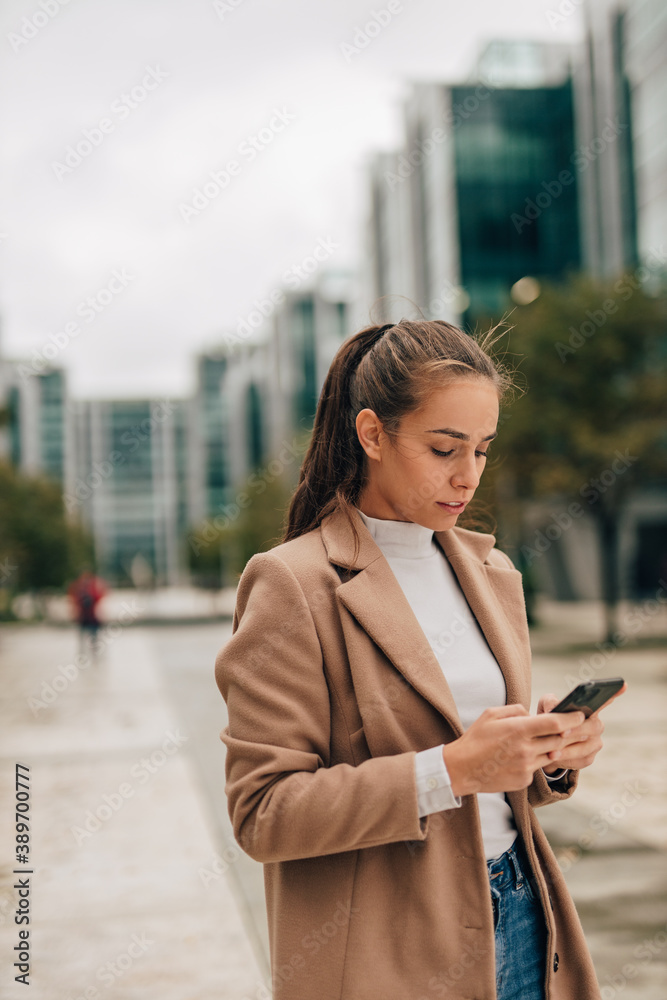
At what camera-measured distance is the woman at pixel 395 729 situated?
4.53ft

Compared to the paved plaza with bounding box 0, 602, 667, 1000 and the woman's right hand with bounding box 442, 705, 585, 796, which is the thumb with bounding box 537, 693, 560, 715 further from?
the paved plaza with bounding box 0, 602, 667, 1000

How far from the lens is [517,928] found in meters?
1.64

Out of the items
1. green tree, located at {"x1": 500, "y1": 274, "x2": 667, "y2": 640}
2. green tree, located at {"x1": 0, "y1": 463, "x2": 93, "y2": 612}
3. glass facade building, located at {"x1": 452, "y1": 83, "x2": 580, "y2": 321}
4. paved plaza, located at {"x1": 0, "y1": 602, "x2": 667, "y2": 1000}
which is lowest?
paved plaza, located at {"x1": 0, "y1": 602, "x2": 667, "y2": 1000}

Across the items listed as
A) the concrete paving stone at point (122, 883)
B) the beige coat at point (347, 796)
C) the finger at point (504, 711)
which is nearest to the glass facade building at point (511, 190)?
the concrete paving stone at point (122, 883)

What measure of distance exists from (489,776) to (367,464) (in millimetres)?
615

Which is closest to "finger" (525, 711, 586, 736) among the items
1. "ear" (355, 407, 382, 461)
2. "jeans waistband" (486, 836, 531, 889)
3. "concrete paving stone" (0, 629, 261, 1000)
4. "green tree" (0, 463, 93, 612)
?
"jeans waistband" (486, 836, 531, 889)

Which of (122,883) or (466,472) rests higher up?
(466,472)

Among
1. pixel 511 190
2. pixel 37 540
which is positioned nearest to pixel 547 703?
pixel 37 540

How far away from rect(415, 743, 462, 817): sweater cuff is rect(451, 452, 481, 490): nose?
0.45m

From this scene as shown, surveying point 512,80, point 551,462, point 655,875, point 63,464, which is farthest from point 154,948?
point 63,464

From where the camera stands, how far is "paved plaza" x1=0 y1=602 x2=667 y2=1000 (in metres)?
3.94

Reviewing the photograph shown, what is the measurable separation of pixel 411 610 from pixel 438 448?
0.96 ft

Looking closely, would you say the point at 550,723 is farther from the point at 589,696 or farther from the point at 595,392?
the point at 595,392

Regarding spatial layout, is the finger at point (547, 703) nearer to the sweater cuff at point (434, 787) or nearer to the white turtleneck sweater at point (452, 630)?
the white turtleneck sweater at point (452, 630)
